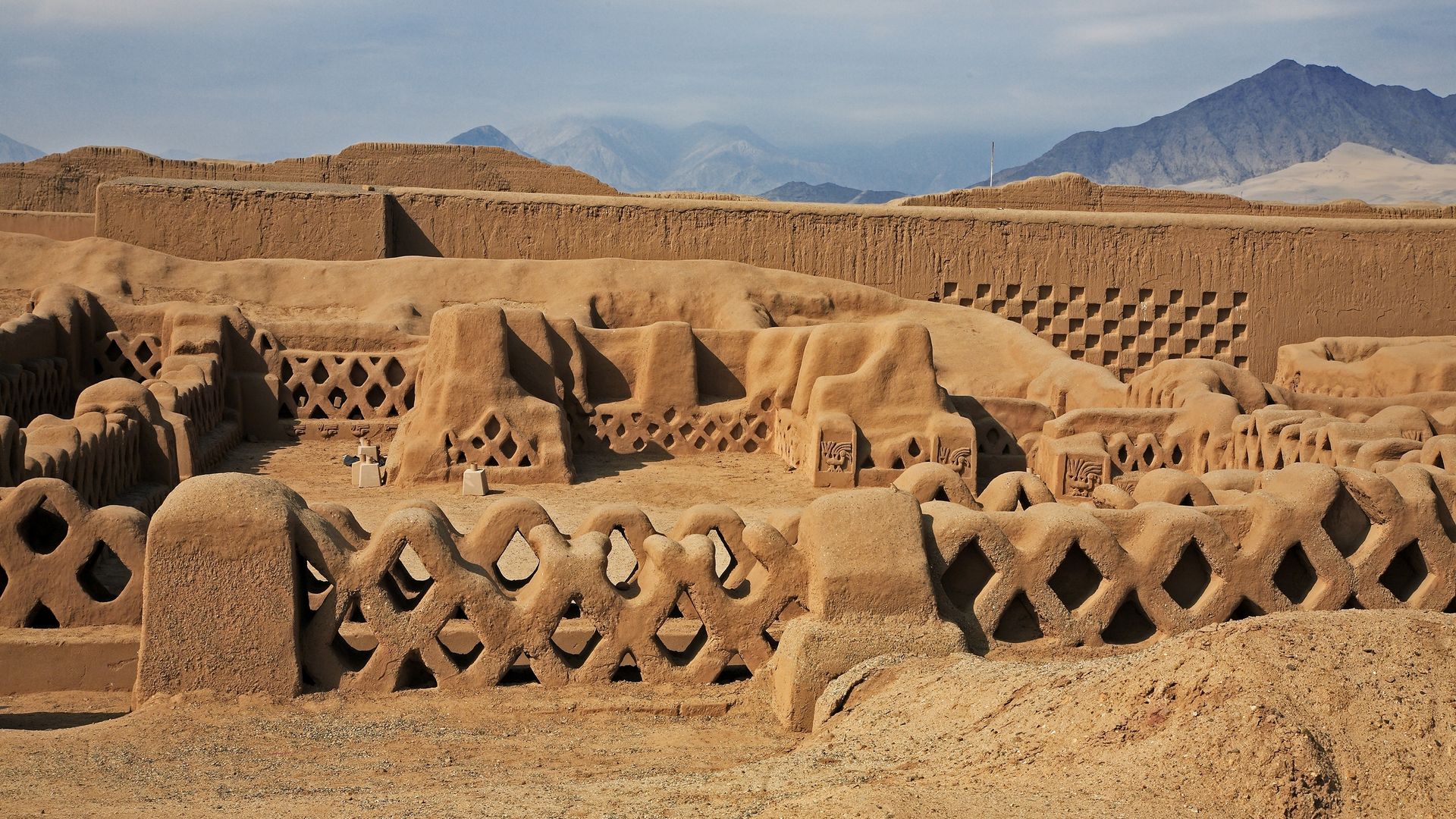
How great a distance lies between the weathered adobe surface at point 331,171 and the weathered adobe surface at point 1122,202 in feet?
21.7

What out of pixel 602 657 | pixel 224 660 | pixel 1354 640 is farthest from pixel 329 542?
pixel 1354 640

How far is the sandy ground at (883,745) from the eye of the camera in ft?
9.06

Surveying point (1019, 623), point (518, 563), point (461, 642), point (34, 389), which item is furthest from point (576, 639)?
point (34, 389)

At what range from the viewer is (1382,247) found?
71.0ft

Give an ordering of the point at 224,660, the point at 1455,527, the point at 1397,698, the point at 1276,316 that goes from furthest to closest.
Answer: the point at 1276,316, the point at 1455,527, the point at 224,660, the point at 1397,698

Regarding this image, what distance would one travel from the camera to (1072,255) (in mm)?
21188

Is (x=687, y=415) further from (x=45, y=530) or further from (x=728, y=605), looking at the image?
(x=728, y=605)

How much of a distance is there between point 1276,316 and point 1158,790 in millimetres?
20597

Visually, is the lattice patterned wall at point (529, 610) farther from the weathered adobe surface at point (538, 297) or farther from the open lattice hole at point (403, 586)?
the weathered adobe surface at point (538, 297)

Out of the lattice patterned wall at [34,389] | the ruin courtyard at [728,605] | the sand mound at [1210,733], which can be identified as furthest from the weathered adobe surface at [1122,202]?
the sand mound at [1210,733]

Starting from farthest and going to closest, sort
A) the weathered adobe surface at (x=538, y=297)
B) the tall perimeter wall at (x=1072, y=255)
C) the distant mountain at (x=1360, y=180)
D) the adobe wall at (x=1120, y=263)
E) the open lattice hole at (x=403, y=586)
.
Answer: the distant mountain at (x=1360, y=180), the adobe wall at (x=1120, y=263), the tall perimeter wall at (x=1072, y=255), the weathered adobe surface at (x=538, y=297), the open lattice hole at (x=403, y=586)

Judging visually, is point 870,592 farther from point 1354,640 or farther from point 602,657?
point 1354,640

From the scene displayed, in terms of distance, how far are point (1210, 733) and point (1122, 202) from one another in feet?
80.3

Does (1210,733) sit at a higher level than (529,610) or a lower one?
higher
